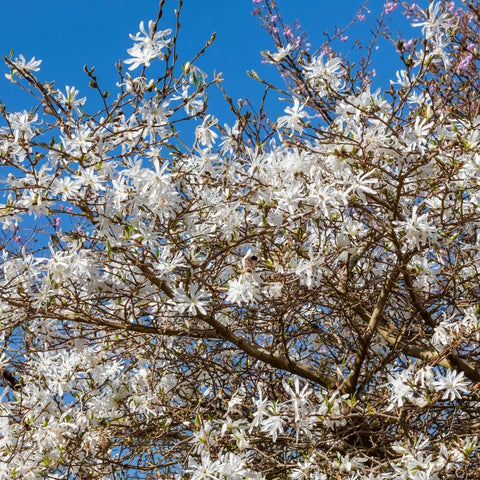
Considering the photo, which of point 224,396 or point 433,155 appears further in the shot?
point 224,396

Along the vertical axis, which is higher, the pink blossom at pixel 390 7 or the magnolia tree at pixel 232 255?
the pink blossom at pixel 390 7

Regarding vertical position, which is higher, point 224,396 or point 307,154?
point 307,154

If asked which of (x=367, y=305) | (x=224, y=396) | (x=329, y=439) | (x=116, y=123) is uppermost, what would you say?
(x=116, y=123)

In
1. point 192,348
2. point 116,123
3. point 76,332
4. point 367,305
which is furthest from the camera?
point 192,348

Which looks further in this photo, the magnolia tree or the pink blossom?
the pink blossom

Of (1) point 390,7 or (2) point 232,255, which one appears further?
(1) point 390,7

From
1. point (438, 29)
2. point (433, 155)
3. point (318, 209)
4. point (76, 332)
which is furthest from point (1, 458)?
point (438, 29)

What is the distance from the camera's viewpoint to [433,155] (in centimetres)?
288

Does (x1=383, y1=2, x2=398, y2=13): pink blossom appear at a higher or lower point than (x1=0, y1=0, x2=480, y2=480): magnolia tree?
higher

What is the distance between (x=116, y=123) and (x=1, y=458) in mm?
1781

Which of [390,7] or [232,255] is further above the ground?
[390,7]

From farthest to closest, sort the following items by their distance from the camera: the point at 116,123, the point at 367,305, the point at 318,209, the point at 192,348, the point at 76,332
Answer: the point at 192,348 → the point at 367,305 → the point at 76,332 → the point at 116,123 → the point at 318,209

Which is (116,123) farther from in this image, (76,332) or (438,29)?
(438,29)

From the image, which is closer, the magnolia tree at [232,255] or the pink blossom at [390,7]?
the magnolia tree at [232,255]
